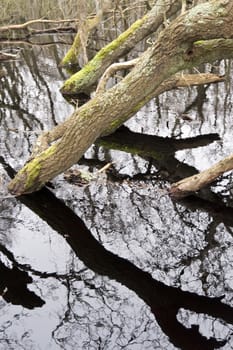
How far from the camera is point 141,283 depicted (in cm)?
515

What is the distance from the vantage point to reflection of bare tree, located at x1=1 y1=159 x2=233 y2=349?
4.45 metres

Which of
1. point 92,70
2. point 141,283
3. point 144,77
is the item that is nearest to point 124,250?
point 141,283

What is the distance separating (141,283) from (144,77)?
3.21m

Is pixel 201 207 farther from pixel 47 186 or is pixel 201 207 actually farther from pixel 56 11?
pixel 56 11

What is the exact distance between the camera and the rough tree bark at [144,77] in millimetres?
5891

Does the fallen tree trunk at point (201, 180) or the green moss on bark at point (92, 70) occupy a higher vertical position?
the green moss on bark at point (92, 70)

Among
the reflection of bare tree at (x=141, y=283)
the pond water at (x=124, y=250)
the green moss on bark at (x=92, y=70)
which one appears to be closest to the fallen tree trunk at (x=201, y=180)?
the pond water at (x=124, y=250)

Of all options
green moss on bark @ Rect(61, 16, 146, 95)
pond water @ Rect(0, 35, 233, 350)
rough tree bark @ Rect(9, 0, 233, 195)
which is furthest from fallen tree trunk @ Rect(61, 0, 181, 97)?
rough tree bark @ Rect(9, 0, 233, 195)

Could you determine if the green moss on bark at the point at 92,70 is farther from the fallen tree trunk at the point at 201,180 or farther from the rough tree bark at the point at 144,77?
the fallen tree trunk at the point at 201,180

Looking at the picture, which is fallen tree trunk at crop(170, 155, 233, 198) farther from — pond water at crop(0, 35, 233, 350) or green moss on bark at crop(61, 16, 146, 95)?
green moss on bark at crop(61, 16, 146, 95)

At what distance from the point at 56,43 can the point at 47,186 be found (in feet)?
41.2

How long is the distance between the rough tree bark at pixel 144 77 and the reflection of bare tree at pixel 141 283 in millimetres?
513

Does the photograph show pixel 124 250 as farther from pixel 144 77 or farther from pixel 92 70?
pixel 92 70

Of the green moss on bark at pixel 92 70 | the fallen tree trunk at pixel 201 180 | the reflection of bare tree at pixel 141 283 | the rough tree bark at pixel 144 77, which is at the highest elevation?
the green moss on bark at pixel 92 70
